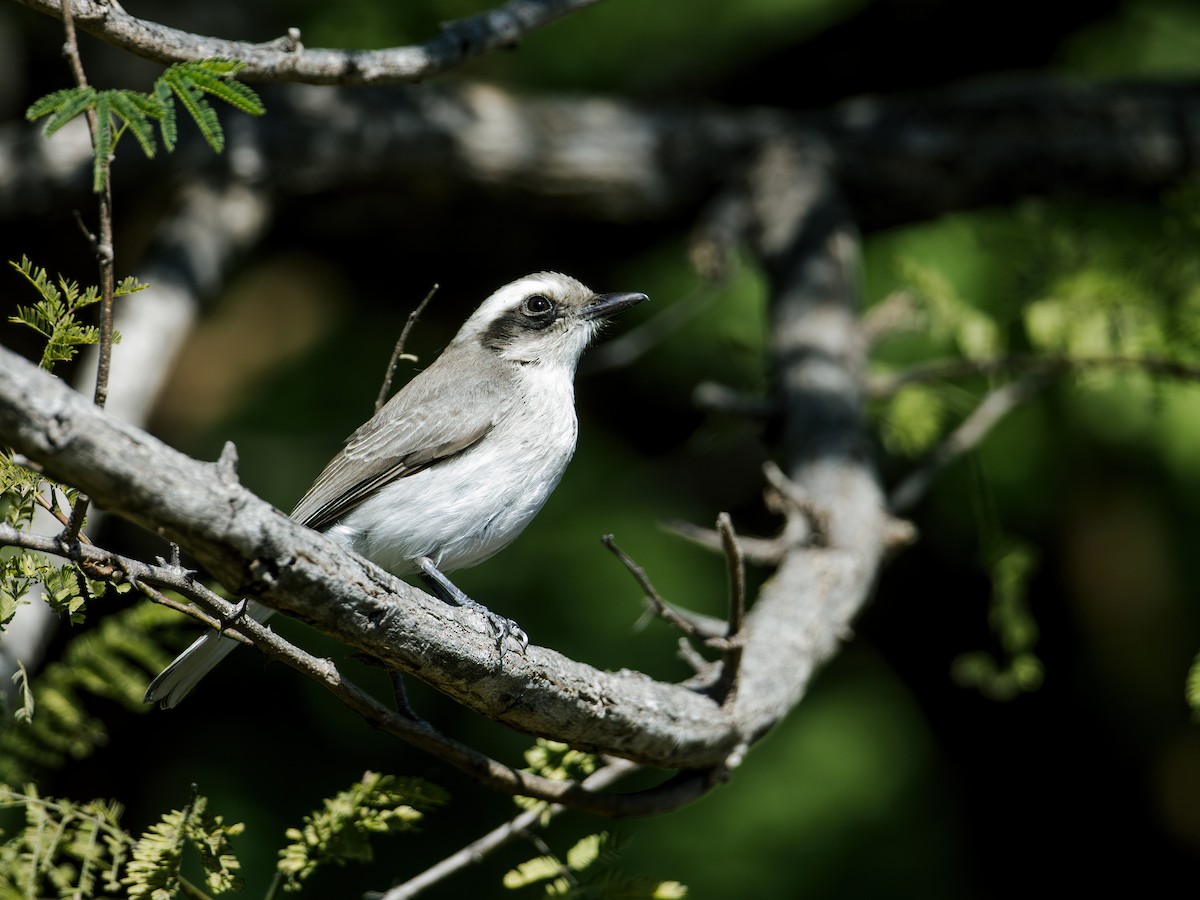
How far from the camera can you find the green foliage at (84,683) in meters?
3.54

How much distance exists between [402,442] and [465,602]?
0.71m

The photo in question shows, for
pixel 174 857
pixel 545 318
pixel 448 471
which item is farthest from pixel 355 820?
pixel 545 318

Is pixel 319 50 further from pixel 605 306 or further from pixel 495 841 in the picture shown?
pixel 495 841

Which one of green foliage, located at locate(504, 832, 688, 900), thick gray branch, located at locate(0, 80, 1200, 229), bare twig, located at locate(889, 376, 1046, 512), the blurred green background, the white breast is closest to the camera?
green foliage, located at locate(504, 832, 688, 900)

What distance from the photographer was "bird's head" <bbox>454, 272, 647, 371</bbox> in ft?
15.2

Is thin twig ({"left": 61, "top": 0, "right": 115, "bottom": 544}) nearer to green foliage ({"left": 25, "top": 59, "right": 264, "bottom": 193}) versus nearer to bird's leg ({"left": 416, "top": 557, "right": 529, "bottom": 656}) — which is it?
green foliage ({"left": 25, "top": 59, "right": 264, "bottom": 193})

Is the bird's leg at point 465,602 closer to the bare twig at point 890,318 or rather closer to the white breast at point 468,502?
the white breast at point 468,502

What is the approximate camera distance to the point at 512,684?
9.64 feet

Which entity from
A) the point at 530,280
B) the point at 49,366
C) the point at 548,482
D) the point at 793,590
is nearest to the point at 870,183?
the point at 530,280

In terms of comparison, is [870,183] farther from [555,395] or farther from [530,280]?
[555,395]

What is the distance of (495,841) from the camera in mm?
3305

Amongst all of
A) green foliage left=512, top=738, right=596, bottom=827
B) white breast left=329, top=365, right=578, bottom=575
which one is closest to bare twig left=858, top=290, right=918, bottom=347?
white breast left=329, top=365, right=578, bottom=575

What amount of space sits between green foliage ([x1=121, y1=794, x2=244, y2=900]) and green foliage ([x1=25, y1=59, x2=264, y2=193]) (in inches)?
55.8

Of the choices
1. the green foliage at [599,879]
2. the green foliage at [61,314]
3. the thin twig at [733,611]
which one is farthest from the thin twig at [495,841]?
the green foliage at [61,314]
